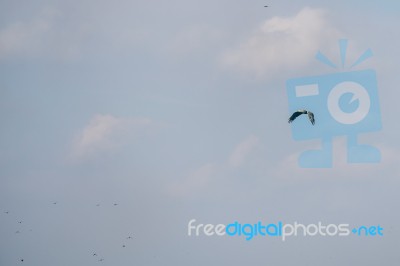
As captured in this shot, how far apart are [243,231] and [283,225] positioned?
1.50 metres

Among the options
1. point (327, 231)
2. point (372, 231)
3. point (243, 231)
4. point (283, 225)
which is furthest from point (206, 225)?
point (372, 231)

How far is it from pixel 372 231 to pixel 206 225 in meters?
6.10

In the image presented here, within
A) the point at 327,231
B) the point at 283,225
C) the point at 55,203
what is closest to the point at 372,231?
the point at 327,231

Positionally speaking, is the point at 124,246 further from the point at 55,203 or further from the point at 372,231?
the point at 372,231

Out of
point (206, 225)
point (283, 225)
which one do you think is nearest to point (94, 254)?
point (206, 225)

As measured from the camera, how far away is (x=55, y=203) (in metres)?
23.2

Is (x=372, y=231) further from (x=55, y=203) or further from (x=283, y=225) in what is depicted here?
(x=55, y=203)

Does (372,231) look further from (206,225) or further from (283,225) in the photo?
(206,225)

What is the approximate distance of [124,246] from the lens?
2369 cm

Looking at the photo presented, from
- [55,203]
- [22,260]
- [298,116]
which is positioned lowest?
[22,260]

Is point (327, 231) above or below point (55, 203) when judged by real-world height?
below

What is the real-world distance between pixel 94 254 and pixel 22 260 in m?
2.64

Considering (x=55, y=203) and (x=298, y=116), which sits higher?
(x=298, y=116)

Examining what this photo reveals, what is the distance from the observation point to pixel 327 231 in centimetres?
2311
